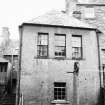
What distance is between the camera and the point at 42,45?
13.5m

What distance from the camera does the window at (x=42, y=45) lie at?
13.3m

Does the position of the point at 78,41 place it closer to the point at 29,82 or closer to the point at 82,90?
the point at 82,90

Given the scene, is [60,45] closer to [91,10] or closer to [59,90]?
[59,90]

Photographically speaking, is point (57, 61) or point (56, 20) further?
point (56, 20)

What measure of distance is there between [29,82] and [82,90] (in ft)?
13.4

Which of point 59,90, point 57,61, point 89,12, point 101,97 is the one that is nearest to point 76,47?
point 57,61

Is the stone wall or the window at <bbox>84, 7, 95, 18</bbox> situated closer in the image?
the stone wall

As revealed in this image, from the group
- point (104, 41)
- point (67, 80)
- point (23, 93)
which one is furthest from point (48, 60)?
point (104, 41)

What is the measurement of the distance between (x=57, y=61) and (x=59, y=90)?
2.20 meters

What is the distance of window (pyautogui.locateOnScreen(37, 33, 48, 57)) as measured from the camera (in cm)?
1334

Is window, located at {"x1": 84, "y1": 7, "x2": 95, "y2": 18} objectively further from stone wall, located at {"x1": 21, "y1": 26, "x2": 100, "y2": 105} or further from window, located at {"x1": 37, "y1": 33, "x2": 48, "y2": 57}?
window, located at {"x1": 37, "y1": 33, "x2": 48, "y2": 57}

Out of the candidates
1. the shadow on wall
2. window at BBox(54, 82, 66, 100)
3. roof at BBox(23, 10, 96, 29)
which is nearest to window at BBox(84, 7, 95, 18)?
roof at BBox(23, 10, 96, 29)

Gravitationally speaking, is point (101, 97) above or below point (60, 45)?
below

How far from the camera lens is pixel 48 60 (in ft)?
42.9
